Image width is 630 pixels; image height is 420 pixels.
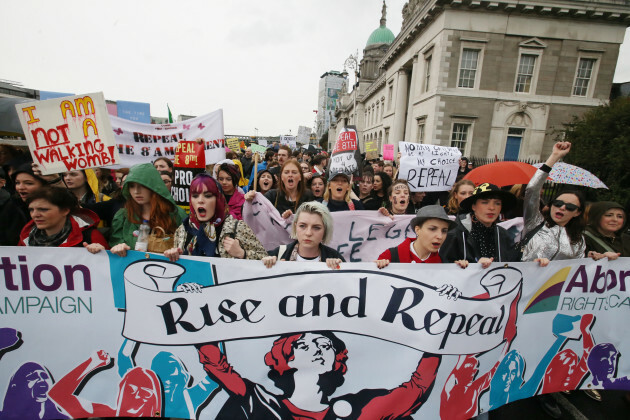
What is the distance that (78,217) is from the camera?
2.41 metres

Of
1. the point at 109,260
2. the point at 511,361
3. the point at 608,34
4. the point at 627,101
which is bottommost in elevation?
the point at 511,361

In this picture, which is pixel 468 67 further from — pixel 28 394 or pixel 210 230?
pixel 28 394

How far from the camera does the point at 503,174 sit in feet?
13.8

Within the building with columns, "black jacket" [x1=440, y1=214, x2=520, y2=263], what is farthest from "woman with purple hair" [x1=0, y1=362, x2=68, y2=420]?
the building with columns

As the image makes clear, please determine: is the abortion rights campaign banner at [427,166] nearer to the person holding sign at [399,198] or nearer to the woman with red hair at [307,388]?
the person holding sign at [399,198]

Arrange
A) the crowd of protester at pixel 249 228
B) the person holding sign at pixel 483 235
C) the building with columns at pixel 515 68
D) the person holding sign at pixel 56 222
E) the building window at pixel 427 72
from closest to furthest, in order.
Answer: the person holding sign at pixel 56 222 < the crowd of protester at pixel 249 228 < the person holding sign at pixel 483 235 < the building with columns at pixel 515 68 < the building window at pixel 427 72

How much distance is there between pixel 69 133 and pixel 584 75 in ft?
86.7

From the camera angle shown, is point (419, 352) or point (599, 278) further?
point (599, 278)

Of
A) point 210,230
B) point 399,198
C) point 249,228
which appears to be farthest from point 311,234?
point 399,198

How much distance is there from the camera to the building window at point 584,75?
61.9 feet

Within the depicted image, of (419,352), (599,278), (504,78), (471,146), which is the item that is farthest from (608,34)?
(419,352)

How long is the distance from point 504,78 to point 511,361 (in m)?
21.5

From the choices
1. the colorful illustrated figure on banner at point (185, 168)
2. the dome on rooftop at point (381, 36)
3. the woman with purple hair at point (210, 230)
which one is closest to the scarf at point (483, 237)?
the woman with purple hair at point (210, 230)

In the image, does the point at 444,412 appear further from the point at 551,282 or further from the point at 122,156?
the point at 122,156
